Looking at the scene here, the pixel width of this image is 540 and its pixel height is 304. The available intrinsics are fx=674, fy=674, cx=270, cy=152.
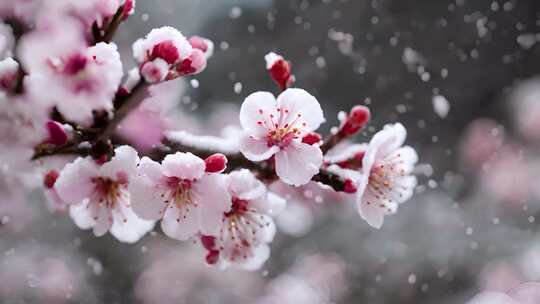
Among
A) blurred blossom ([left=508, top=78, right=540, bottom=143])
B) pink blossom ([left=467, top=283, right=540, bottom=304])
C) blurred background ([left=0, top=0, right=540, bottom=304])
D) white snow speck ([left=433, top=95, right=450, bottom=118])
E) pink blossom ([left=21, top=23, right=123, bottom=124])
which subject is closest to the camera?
pink blossom ([left=21, top=23, right=123, bottom=124])

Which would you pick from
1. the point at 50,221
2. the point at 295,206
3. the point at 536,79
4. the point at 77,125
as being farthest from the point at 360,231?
the point at 77,125

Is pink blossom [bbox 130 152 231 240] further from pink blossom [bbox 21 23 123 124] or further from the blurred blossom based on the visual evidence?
the blurred blossom

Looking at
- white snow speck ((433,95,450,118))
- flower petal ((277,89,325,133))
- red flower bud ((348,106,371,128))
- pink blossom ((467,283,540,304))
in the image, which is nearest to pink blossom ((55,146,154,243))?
flower petal ((277,89,325,133))

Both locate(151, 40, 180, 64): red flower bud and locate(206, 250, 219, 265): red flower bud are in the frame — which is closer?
locate(151, 40, 180, 64): red flower bud

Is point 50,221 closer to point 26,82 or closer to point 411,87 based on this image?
point 411,87

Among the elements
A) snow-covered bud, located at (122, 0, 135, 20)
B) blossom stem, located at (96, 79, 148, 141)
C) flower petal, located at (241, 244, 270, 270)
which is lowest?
flower petal, located at (241, 244, 270, 270)

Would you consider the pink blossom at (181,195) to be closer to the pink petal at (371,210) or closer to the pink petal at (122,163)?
the pink petal at (122,163)

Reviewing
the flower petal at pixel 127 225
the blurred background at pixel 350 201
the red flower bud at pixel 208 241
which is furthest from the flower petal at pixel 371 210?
the blurred background at pixel 350 201
